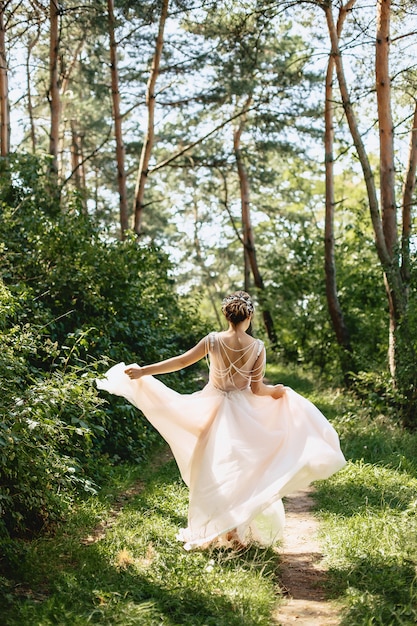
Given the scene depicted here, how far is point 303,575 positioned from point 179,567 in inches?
39.4

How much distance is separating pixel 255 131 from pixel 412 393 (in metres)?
13.6

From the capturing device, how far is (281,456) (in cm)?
641

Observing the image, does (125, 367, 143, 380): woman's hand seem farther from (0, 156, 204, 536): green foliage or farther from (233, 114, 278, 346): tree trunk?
(233, 114, 278, 346): tree trunk

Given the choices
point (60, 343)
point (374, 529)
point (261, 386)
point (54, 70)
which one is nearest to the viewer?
point (374, 529)

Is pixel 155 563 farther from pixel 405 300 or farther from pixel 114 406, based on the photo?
pixel 405 300

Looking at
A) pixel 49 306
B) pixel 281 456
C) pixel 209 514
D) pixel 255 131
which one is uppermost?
pixel 255 131

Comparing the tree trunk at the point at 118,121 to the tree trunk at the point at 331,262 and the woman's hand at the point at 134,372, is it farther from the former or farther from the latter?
the woman's hand at the point at 134,372

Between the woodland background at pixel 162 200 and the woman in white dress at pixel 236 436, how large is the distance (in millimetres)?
749

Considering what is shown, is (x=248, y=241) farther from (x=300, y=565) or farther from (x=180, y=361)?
(x=300, y=565)

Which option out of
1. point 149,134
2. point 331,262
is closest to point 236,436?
point 331,262

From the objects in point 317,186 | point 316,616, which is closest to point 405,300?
point 316,616

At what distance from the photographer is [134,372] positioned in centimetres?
702

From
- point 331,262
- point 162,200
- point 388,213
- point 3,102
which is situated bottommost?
point 331,262

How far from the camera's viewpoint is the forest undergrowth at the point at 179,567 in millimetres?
4969
